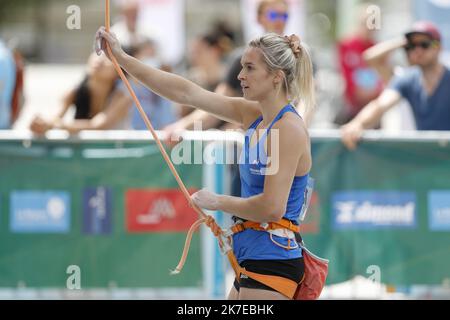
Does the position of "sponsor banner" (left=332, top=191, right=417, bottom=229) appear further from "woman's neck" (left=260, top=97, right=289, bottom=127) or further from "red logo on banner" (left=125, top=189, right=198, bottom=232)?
"woman's neck" (left=260, top=97, right=289, bottom=127)

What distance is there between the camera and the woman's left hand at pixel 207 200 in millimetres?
4629

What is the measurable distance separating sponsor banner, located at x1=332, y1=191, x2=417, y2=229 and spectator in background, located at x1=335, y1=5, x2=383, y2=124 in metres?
2.74

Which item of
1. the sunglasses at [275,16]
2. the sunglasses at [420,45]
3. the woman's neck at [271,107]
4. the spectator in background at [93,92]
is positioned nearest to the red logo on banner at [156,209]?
the spectator in background at [93,92]

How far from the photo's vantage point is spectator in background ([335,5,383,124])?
35.1 feet

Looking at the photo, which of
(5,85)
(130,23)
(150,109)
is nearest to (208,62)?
(130,23)

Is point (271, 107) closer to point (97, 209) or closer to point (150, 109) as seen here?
point (97, 209)

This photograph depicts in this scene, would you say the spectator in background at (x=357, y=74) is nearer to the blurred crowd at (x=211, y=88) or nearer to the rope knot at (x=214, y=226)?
the blurred crowd at (x=211, y=88)

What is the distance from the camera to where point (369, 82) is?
10758mm

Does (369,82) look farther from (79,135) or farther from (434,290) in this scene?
(79,135)

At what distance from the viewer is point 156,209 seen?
7.79 m

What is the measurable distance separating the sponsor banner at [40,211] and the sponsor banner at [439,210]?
9.51 feet
